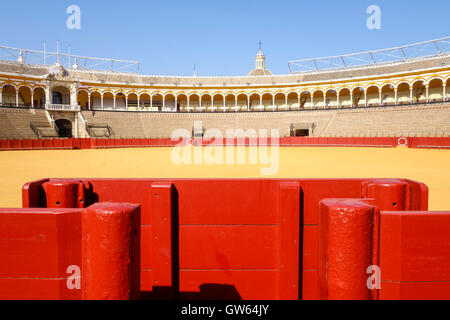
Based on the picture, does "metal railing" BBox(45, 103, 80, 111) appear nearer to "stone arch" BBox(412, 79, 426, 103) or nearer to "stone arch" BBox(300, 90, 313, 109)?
"stone arch" BBox(300, 90, 313, 109)

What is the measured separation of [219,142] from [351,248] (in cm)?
3196

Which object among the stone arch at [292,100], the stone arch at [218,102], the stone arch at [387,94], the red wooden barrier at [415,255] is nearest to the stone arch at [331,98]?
the stone arch at [292,100]

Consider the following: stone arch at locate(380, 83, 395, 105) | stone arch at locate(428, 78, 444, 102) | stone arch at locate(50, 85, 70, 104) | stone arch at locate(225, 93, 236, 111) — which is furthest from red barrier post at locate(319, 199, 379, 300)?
stone arch at locate(225, 93, 236, 111)

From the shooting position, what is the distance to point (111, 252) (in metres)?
1.62

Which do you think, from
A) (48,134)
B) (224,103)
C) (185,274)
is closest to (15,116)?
(48,134)

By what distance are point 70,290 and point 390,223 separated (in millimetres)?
2081

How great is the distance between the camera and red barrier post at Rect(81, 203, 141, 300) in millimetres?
1608

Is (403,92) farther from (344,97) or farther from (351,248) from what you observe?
(351,248)

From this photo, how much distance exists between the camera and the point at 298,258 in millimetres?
2744

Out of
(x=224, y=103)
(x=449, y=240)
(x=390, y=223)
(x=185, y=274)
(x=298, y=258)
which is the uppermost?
(x=224, y=103)

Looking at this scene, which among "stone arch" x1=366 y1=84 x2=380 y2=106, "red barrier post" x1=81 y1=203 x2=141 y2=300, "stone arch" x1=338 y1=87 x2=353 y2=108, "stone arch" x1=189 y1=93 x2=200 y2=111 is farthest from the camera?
"stone arch" x1=189 y1=93 x2=200 y2=111
